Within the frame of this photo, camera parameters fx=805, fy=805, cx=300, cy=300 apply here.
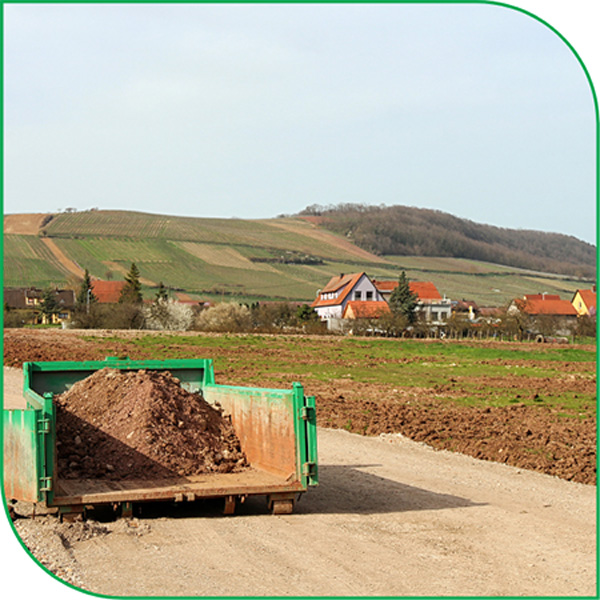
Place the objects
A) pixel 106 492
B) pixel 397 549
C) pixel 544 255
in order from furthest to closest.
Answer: pixel 544 255 < pixel 106 492 < pixel 397 549

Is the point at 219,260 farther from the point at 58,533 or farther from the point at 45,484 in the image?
the point at 58,533

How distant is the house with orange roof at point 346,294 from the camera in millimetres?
85062

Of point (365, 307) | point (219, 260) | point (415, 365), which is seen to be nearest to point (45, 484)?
point (415, 365)

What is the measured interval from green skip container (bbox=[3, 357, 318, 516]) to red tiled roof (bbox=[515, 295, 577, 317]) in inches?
2192

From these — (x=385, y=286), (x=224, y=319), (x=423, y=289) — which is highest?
(x=385, y=286)

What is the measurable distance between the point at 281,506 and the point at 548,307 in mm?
64766

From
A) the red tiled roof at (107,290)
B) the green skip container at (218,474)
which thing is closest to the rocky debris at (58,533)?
the green skip container at (218,474)

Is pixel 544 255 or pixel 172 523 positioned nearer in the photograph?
pixel 172 523

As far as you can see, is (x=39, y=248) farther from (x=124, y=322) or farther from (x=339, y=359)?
(x=339, y=359)

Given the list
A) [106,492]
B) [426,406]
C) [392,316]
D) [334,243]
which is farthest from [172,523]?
[334,243]

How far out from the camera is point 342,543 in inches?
283

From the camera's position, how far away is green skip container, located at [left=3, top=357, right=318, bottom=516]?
742 centimetres

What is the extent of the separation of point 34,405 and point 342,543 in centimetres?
352

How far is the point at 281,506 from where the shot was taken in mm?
8125
